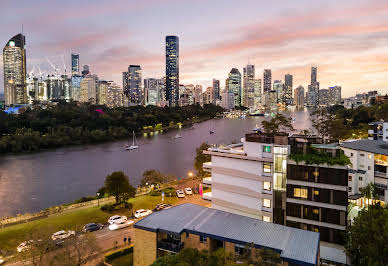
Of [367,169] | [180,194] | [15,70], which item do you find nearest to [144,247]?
[180,194]

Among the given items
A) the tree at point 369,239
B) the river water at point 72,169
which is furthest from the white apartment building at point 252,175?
the river water at point 72,169

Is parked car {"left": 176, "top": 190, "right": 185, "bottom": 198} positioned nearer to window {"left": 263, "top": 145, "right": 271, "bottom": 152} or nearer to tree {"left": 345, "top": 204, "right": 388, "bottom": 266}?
window {"left": 263, "top": 145, "right": 271, "bottom": 152}

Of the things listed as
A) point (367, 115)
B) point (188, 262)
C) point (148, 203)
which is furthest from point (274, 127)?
point (367, 115)

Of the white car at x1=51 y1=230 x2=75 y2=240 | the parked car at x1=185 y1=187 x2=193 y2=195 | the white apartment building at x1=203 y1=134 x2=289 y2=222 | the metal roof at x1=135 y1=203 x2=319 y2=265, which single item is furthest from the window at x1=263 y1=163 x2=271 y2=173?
the parked car at x1=185 y1=187 x2=193 y2=195

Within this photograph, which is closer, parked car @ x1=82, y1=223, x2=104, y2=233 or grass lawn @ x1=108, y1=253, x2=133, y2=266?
grass lawn @ x1=108, y1=253, x2=133, y2=266

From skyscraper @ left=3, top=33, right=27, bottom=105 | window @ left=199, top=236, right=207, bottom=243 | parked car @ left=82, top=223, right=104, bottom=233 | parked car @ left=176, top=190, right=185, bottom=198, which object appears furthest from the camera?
skyscraper @ left=3, top=33, right=27, bottom=105

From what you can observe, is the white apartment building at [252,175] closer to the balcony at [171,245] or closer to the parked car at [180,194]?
the balcony at [171,245]

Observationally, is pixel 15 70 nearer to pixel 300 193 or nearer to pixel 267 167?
pixel 267 167
